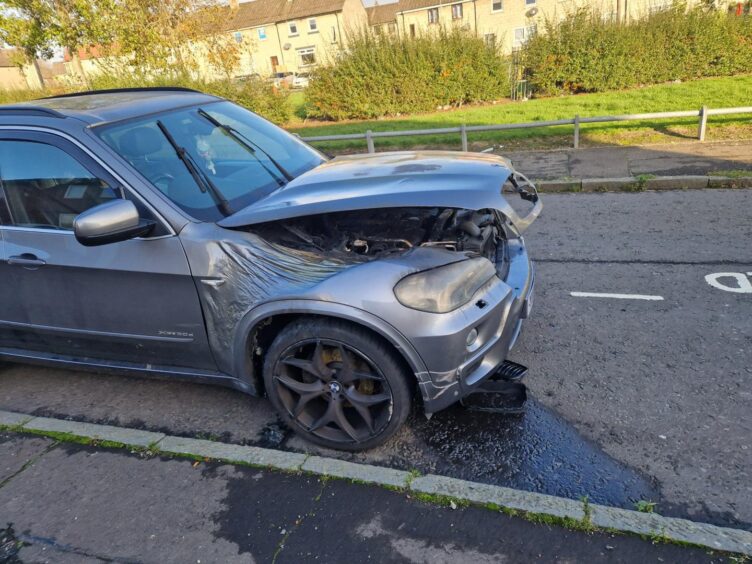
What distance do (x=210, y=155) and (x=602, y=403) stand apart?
2899 millimetres

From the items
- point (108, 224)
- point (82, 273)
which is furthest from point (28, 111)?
point (108, 224)

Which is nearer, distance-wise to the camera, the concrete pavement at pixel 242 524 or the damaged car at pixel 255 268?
the concrete pavement at pixel 242 524

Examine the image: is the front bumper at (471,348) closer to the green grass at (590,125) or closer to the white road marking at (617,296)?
the white road marking at (617,296)

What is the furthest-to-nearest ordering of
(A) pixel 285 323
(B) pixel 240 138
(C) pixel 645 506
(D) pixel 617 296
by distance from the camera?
(D) pixel 617 296 < (B) pixel 240 138 < (A) pixel 285 323 < (C) pixel 645 506

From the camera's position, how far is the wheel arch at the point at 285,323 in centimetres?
255

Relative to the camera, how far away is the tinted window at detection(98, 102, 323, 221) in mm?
3016

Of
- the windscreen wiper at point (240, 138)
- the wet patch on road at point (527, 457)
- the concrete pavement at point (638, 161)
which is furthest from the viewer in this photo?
the concrete pavement at point (638, 161)

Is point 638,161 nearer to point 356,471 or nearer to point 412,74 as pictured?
point 356,471

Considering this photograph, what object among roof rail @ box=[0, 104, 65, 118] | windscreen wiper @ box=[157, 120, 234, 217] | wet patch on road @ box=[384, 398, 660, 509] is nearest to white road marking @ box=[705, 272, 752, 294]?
wet patch on road @ box=[384, 398, 660, 509]

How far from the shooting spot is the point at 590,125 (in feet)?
37.8

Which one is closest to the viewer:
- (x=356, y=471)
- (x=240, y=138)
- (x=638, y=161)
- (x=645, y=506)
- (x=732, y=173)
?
(x=645, y=506)

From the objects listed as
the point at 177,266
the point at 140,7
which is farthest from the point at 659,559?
the point at 140,7

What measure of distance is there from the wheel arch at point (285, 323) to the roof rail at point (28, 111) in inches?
66.4

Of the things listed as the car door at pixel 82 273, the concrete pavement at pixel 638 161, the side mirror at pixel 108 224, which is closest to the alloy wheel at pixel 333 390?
the car door at pixel 82 273
